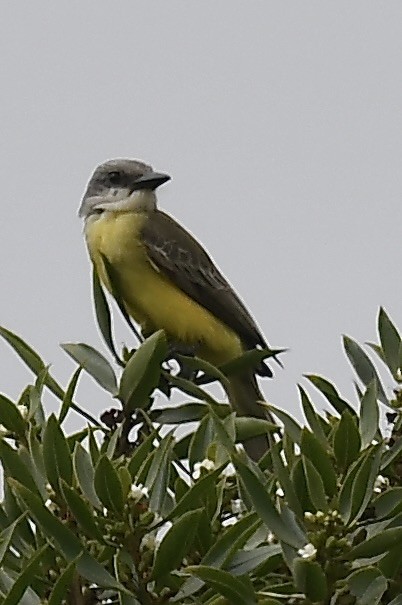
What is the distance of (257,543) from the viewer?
180 centimetres

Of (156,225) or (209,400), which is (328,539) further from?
(156,225)

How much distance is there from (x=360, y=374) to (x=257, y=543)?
26.3 inches

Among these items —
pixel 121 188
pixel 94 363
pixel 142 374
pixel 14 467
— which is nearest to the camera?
pixel 14 467

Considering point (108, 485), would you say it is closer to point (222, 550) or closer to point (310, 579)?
point (222, 550)

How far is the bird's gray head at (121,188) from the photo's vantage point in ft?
17.5

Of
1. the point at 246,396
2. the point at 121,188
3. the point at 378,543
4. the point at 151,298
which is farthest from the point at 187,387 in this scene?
the point at 121,188

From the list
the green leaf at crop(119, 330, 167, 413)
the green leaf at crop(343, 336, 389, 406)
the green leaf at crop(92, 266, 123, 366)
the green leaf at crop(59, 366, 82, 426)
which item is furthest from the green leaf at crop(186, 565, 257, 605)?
the green leaf at crop(92, 266, 123, 366)

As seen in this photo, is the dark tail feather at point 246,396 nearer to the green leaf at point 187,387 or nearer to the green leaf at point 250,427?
the green leaf at point 187,387

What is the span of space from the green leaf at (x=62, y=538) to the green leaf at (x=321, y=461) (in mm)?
326

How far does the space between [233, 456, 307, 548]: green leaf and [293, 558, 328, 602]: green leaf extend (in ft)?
0.25

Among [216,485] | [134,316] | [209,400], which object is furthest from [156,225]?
[216,485]

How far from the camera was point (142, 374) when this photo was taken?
2.31 meters

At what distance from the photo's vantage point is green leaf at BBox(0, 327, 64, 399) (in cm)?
232

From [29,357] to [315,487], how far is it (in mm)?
843
